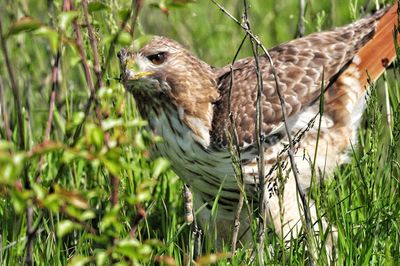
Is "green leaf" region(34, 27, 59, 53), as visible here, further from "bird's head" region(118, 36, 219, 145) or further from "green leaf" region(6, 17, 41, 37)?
"bird's head" region(118, 36, 219, 145)

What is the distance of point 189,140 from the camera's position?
433 cm

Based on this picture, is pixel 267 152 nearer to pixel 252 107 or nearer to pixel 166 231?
pixel 252 107

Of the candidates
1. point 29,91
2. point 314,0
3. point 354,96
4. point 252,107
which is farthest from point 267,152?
point 314,0

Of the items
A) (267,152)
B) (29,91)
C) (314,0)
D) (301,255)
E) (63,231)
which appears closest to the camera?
(63,231)

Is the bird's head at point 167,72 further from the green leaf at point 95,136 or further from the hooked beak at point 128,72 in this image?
the green leaf at point 95,136

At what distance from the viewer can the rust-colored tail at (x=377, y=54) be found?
4.48m

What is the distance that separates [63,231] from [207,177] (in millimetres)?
1885

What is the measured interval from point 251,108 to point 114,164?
6.56 ft

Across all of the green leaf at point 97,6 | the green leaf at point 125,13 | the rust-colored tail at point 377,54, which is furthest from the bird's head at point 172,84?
the green leaf at point 125,13

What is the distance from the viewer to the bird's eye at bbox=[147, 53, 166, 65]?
14.5 ft

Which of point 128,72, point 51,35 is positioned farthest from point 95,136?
point 128,72

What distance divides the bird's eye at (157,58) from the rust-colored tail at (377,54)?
94cm

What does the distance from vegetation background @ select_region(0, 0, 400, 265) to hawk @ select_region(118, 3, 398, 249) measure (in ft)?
0.50

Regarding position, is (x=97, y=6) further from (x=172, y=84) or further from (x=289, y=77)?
(x=289, y=77)
